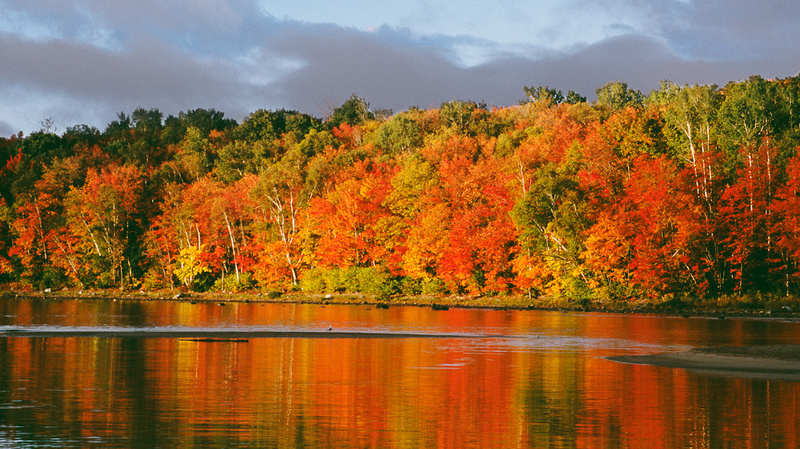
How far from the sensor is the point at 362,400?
2294 centimetres

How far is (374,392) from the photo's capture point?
2448 centimetres

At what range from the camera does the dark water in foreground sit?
17.8m

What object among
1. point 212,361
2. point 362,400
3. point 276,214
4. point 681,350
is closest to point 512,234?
point 276,214

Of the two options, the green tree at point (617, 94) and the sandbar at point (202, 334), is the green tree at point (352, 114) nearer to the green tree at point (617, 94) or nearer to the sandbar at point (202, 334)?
the green tree at point (617, 94)

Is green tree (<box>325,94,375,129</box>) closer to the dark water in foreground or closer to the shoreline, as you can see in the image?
the shoreline

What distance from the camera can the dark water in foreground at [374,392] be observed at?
17781mm

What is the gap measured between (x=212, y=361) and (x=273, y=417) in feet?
43.0

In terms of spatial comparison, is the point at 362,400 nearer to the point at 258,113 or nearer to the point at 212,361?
the point at 212,361

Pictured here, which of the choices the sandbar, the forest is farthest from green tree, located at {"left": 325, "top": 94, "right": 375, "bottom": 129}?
the sandbar

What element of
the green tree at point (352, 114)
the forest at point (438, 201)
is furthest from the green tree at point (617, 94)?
the green tree at point (352, 114)

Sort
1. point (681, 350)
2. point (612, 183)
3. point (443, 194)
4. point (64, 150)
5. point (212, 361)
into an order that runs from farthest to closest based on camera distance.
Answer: point (64, 150)
point (443, 194)
point (612, 183)
point (681, 350)
point (212, 361)

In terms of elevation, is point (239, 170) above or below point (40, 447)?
above

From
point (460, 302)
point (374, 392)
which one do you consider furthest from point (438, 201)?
point (374, 392)

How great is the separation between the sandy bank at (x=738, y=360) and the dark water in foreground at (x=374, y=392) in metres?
1.49
